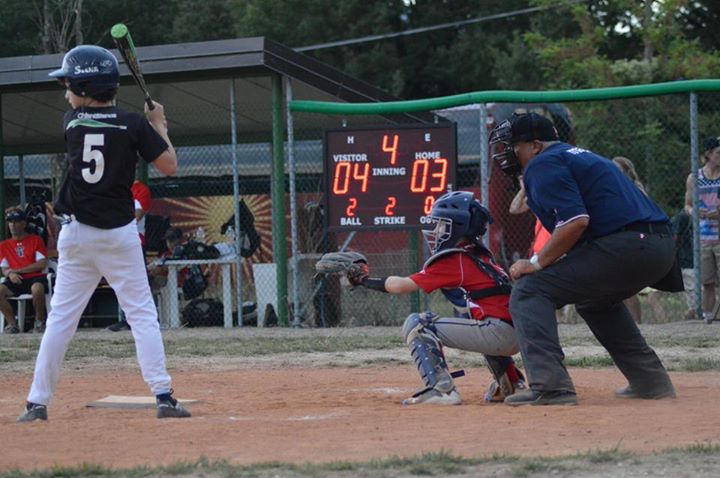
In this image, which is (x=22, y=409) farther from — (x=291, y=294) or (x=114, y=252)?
(x=291, y=294)

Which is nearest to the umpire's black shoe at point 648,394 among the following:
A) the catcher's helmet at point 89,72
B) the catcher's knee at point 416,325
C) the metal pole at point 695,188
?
the catcher's knee at point 416,325

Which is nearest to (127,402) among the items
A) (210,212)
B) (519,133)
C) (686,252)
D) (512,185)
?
(519,133)

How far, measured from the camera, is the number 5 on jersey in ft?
21.8

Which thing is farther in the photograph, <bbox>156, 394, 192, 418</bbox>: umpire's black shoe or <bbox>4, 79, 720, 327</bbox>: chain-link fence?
<bbox>4, 79, 720, 327</bbox>: chain-link fence

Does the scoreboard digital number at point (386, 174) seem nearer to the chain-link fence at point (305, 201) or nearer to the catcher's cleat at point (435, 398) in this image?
the chain-link fence at point (305, 201)

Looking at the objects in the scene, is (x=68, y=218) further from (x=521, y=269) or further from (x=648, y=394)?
(x=648, y=394)

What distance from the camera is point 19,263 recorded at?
15125 mm

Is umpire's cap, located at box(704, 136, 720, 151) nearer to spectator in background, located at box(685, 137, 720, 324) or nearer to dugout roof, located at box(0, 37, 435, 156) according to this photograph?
spectator in background, located at box(685, 137, 720, 324)

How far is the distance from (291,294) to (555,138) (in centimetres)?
782

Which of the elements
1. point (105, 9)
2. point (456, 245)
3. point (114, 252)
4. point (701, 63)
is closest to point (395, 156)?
point (456, 245)

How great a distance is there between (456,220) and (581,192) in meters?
0.75

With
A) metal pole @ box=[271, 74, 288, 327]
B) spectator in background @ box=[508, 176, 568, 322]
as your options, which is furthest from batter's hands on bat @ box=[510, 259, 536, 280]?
metal pole @ box=[271, 74, 288, 327]

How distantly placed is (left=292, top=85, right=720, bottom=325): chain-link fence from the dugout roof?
1.37 feet

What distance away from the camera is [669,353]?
1027cm
